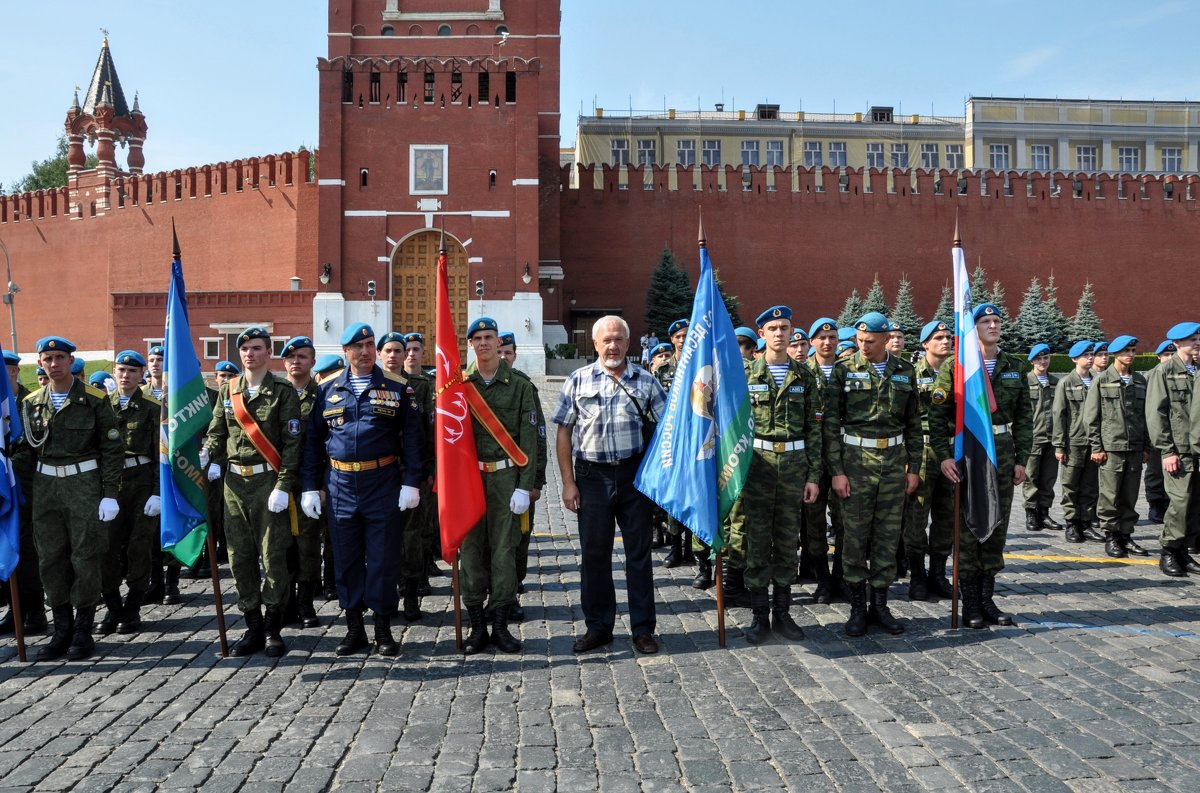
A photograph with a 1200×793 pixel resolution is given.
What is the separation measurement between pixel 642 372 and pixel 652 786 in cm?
240

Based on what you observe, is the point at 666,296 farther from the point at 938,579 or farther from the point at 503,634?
the point at 503,634

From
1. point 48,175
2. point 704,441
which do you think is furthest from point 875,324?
point 48,175

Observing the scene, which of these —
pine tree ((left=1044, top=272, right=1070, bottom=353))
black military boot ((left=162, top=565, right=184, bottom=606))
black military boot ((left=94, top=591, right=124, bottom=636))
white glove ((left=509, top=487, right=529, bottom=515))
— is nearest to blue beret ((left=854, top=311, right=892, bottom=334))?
white glove ((left=509, top=487, right=529, bottom=515))

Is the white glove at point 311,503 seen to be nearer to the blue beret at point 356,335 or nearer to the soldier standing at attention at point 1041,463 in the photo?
the blue beret at point 356,335

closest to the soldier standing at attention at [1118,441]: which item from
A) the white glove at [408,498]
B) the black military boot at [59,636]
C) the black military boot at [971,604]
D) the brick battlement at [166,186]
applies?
the black military boot at [971,604]

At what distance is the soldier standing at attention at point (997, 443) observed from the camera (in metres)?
5.37

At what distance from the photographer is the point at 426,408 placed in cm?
571

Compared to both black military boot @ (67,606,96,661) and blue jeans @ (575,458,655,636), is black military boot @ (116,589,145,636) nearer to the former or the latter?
black military boot @ (67,606,96,661)

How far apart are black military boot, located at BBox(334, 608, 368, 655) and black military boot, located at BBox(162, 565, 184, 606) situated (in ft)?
6.30

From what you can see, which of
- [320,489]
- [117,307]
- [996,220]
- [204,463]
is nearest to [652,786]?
[320,489]

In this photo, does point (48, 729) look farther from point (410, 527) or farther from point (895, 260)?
point (895, 260)

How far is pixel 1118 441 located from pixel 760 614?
14.6 ft

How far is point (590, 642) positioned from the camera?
5016 millimetres

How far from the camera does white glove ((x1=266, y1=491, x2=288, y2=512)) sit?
500cm
